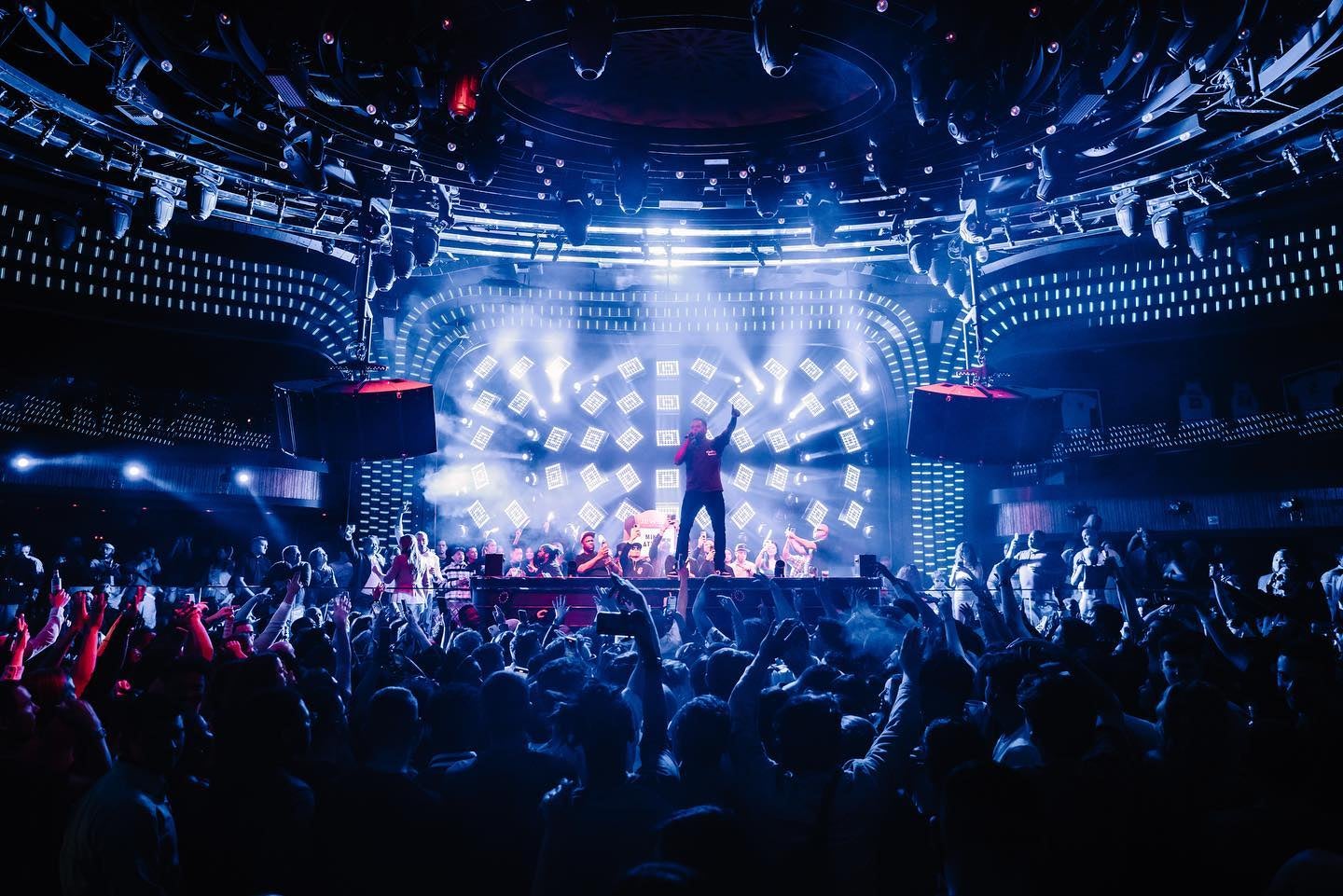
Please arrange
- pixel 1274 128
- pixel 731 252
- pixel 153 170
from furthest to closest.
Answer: pixel 731 252, pixel 153 170, pixel 1274 128

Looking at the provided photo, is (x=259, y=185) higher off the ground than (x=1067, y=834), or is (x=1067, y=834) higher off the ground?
(x=259, y=185)

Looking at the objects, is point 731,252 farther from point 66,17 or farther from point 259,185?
point 66,17

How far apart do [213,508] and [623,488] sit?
7002mm

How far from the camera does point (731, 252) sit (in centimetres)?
1506

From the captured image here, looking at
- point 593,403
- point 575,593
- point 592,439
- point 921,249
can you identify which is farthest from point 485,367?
point 921,249

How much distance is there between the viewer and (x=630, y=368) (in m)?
17.1

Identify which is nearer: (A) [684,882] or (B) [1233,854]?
(A) [684,882]

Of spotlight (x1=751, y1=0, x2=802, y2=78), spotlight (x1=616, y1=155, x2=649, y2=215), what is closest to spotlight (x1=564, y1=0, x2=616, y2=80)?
spotlight (x1=751, y1=0, x2=802, y2=78)

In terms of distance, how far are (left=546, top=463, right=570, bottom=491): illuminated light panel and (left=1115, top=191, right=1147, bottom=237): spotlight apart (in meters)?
9.85

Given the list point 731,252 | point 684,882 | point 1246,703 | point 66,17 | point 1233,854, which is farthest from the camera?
point 731,252

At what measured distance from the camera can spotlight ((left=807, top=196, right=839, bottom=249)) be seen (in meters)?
12.1

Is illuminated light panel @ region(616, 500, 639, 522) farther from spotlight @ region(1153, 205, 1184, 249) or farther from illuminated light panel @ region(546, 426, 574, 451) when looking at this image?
spotlight @ region(1153, 205, 1184, 249)

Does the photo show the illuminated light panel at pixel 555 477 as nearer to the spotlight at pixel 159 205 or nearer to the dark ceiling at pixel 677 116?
the dark ceiling at pixel 677 116

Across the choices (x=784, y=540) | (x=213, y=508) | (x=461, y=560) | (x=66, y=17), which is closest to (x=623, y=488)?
(x=784, y=540)
